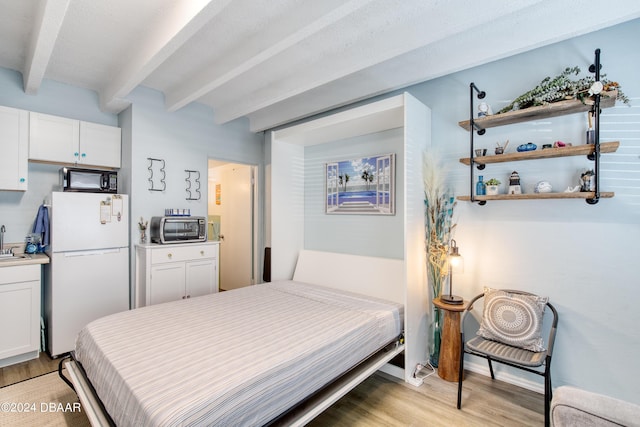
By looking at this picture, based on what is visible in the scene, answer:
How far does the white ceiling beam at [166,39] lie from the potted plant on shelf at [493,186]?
2208 millimetres

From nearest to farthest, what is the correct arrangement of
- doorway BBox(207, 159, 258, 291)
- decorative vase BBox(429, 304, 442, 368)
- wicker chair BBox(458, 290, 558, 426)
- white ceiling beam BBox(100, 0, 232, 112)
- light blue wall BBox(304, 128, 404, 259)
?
white ceiling beam BBox(100, 0, 232, 112)
wicker chair BBox(458, 290, 558, 426)
decorative vase BBox(429, 304, 442, 368)
light blue wall BBox(304, 128, 404, 259)
doorway BBox(207, 159, 258, 291)

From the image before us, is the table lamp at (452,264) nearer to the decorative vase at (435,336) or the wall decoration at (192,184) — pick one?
the decorative vase at (435,336)

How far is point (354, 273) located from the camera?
3.11 m

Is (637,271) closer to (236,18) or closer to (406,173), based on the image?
(406,173)

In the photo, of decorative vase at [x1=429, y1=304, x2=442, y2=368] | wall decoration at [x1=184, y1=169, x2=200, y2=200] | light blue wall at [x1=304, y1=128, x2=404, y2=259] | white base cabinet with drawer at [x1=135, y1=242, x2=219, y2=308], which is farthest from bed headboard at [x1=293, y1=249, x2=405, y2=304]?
wall decoration at [x1=184, y1=169, x2=200, y2=200]

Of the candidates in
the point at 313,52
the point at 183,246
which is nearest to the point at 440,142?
the point at 313,52

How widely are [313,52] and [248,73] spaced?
2.49 feet

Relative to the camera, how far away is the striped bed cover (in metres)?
1.25

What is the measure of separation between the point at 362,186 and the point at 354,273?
943 millimetres

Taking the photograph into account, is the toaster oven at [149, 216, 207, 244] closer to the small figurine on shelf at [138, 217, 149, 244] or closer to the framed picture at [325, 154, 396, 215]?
the small figurine on shelf at [138, 217, 149, 244]

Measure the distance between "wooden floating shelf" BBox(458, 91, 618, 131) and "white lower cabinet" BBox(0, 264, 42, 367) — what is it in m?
3.97

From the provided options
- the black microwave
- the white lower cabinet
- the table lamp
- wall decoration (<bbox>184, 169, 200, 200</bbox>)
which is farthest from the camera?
wall decoration (<bbox>184, 169, 200, 200</bbox>)

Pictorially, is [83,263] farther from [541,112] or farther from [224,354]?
[541,112]

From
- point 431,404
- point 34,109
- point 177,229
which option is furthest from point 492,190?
point 34,109
